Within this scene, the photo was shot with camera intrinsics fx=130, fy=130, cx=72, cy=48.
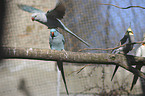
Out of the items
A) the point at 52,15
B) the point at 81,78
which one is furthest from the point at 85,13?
the point at 81,78

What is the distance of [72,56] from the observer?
20.9 inches

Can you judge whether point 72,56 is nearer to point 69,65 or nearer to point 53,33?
point 53,33

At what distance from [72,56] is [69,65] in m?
1.08

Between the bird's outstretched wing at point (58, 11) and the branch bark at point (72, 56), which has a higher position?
the bird's outstretched wing at point (58, 11)

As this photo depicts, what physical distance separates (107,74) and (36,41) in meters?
1.01

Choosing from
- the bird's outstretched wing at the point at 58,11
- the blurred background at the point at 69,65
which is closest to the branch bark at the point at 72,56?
the bird's outstretched wing at the point at 58,11

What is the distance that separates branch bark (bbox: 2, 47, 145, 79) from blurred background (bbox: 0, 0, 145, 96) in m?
0.78

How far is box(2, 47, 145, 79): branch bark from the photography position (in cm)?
48

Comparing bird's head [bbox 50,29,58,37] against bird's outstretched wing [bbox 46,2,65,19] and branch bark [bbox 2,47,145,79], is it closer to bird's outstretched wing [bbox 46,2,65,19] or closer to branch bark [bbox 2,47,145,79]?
bird's outstretched wing [bbox 46,2,65,19]

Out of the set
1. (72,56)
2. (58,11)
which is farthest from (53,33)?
(72,56)

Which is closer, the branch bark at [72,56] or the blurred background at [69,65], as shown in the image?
the branch bark at [72,56]

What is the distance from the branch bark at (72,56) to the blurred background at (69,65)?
0.78 m

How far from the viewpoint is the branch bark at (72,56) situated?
479mm

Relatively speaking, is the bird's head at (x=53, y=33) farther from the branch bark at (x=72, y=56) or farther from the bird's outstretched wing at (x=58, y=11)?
the branch bark at (x=72, y=56)
